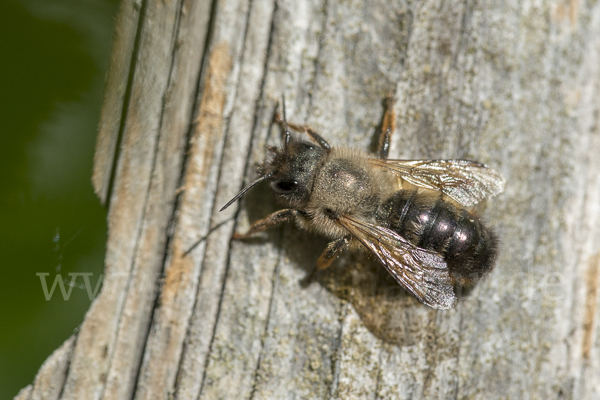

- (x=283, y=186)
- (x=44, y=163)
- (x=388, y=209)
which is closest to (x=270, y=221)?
(x=283, y=186)

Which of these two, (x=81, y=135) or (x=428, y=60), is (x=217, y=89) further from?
(x=428, y=60)

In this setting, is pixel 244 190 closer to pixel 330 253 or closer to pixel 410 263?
pixel 330 253

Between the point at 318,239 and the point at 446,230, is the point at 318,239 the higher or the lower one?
the lower one

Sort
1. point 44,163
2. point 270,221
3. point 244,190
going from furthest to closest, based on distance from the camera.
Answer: point 270,221, point 244,190, point 44,163

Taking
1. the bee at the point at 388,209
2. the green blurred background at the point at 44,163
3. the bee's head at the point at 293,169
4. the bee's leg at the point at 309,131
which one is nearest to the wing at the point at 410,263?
the bee at the point at 388,209

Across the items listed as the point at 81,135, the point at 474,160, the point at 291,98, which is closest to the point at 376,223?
the point at 474,160

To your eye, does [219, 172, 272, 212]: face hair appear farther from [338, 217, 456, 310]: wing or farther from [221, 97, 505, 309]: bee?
[338, 217, 456, 310]: wing

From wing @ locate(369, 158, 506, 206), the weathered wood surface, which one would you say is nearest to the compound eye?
the weathered wood surface
